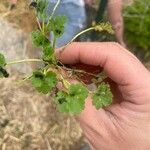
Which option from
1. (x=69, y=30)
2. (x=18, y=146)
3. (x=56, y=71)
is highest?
(x=56, y=71)

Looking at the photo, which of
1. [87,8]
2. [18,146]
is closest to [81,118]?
[18,146]

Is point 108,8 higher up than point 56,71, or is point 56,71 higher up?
point 56,71

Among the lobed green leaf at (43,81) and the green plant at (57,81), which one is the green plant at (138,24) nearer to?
the green plant at (57,81)

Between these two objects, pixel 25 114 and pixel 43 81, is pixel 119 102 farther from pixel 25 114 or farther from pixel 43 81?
pixel 25 114

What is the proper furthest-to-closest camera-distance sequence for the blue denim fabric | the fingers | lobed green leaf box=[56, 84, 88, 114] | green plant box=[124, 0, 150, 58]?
1. green plant box=[124, 0, 150, 58]
2. the blue denim fabric
3. the fingers
4. lobed green leaf box=[56, 84, 88, 114]

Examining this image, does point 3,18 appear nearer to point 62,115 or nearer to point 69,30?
point 69,30

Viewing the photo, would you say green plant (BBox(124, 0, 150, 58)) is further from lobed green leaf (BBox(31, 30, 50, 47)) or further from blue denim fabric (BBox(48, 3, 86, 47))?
lobed green leaf (BBox(31, 30, 50, 47))

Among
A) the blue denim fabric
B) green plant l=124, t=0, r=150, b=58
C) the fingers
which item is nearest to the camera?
the fingers

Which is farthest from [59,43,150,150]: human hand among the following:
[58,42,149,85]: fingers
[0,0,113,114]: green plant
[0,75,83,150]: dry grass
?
[0,75,83,150]: dry grass
